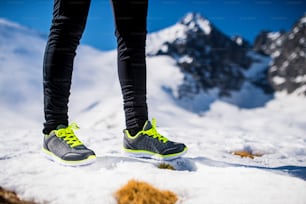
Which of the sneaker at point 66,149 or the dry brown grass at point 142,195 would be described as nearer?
the dry brown grass at point 142,195

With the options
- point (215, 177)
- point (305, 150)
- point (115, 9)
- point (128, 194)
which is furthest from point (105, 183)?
point (305, 150)

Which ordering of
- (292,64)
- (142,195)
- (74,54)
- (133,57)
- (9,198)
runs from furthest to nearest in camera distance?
(292,64) < (133,57) < (74,54) < (142,195) < (9,198)

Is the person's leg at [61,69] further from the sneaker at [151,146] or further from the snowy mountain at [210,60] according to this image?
the snowy mountain at [210,60]

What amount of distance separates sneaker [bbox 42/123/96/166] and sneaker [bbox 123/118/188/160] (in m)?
0.51

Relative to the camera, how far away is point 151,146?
255 cm

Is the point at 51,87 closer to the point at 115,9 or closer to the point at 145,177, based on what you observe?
the point at 115,9

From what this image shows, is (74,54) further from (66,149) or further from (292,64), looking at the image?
(292,64)

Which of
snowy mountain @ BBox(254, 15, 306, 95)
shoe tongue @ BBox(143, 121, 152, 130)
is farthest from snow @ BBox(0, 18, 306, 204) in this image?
snowy mountain @ BBox(254, 15, 306, 95)

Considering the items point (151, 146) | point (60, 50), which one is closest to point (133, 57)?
point (60, 50)

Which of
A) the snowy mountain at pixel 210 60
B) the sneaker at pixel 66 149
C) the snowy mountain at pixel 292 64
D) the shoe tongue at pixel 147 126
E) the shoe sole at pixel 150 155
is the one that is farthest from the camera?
the snowy mountain at pixel 210 60

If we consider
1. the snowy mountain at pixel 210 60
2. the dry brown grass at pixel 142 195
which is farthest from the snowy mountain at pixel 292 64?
the dry brown grass at pixel 142 195

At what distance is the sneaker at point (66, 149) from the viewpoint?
2.14 meters

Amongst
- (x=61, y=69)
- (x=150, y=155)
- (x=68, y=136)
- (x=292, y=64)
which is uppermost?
(x=292, y=64)

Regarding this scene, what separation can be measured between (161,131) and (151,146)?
249cm
